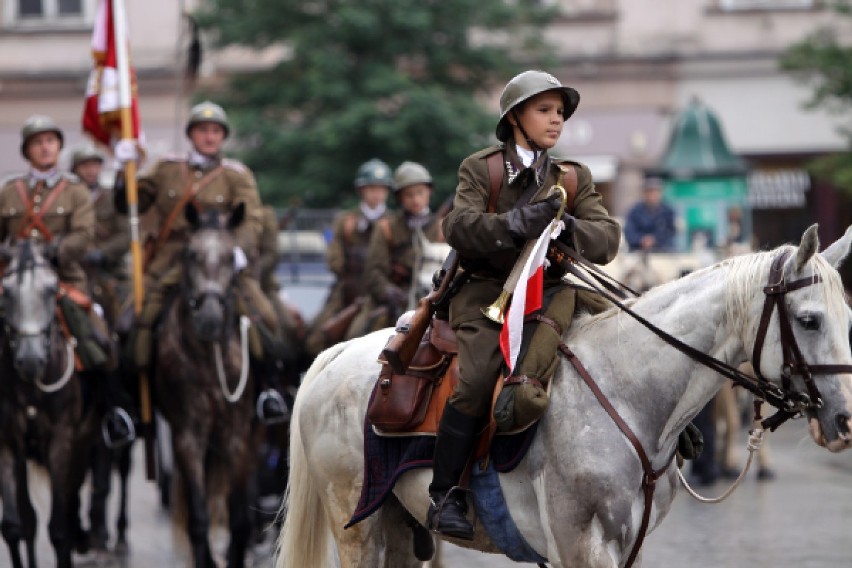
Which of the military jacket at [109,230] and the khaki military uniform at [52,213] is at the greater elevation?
the khaki military uniform at [52,213]

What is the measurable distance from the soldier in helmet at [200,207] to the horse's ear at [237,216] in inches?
5.6

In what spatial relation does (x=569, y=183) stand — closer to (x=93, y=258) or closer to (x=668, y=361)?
(x=668, y=361)

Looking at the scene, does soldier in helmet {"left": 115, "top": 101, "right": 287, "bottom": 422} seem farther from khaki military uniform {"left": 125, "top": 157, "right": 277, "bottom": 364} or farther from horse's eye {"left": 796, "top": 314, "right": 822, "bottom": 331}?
horse's eye {"left": 796, "top": 314, "right": 822, "bottom": 331}

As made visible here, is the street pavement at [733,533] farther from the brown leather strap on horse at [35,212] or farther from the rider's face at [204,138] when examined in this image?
the rider's face at [204,138]

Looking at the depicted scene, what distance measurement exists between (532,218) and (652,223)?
11741 millimetres

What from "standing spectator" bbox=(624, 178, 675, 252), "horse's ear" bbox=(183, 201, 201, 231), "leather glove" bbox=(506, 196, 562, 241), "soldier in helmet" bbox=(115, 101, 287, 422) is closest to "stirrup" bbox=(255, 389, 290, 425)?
"soldier in helmet" bbox=(115, 101, 287, 422)

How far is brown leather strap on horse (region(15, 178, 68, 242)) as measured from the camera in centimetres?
1151

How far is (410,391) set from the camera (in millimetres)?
6918

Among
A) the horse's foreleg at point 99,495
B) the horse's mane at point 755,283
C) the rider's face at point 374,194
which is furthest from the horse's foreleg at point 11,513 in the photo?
the horse's mane at point 755,283

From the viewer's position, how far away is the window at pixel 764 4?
3080 centimetres

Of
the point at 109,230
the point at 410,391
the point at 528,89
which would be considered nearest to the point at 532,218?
the point at 528,89

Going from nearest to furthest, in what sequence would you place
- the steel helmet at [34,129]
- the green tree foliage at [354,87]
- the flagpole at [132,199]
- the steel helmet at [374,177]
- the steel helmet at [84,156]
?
the flagpole at [132,199] → the steel helmet at [34,129] → the steel helmet at [374,177] → the steel helmet at [84,156] → the green tree foliage at [354,87]

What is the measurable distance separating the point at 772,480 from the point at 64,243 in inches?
328

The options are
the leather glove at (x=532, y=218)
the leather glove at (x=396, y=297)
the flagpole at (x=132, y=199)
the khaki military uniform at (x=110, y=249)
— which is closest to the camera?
the leather glove at (x=532, y=218)
